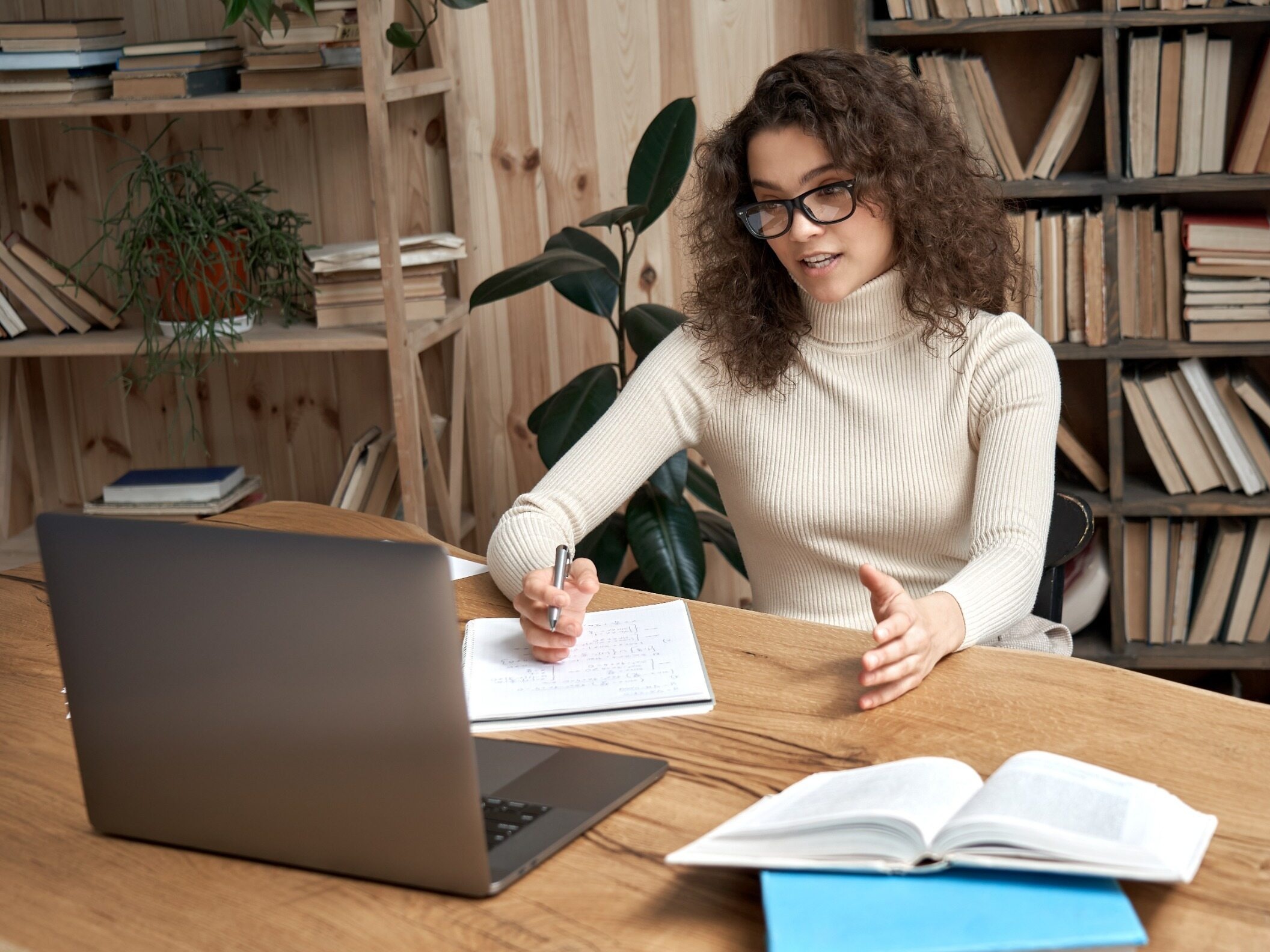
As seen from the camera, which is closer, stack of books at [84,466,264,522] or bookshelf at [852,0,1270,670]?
bookshelf at [852,0,1270,670]

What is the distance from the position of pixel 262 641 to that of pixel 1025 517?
906 mm

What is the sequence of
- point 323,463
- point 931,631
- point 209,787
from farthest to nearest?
point 323,463, point 931,631, point 209,787

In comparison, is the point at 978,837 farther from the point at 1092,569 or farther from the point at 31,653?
the point at 1092,569

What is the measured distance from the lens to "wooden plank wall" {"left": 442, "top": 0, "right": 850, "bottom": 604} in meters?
2.66

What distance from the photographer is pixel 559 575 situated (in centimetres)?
131

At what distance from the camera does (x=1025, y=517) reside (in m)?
1.45

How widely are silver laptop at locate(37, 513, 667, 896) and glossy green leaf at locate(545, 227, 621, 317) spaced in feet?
5.18

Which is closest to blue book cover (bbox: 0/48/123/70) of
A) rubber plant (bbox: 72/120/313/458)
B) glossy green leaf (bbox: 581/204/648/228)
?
rubber plant (bbox: 72/120/313/458)

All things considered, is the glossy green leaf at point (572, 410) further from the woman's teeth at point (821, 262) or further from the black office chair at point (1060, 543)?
the black office chair at point (1060, 543)

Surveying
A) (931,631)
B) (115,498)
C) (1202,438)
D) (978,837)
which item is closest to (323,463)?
(115,498)

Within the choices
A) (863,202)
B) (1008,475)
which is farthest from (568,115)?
(1008,475)

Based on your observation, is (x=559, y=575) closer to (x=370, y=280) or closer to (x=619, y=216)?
(x=619, y=216)

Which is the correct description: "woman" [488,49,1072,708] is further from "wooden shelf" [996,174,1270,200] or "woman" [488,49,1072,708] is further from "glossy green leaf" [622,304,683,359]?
"wooden shelf" [996,174,1270,200]

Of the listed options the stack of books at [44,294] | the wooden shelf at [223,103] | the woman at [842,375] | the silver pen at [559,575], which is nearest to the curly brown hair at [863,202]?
the woman at [842,375]
